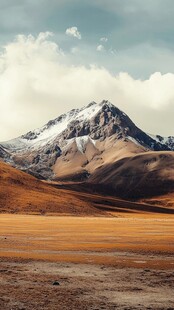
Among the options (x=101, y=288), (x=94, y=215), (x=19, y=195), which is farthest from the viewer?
(x=19, y=195)

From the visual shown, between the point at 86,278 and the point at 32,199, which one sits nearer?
the point at 86,278

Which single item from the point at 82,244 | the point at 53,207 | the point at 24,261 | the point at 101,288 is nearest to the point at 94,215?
the point at 53,207

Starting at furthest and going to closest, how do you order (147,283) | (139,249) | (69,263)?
(139,249) → (69,263) → (147,283)

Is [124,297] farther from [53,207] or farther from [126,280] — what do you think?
[53,207]

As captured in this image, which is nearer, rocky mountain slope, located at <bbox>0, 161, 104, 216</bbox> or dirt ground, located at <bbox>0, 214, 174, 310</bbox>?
dirt ground, located at <bbox>0, 214, 174, 310</bbox>

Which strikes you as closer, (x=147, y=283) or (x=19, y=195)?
(x=147, y=283)

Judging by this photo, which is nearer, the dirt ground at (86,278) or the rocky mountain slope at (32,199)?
the dirt ground at (86,278)

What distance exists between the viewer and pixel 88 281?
20938 mm

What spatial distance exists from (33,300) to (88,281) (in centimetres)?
506

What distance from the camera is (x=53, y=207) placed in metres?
122

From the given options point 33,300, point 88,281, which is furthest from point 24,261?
point 33,300

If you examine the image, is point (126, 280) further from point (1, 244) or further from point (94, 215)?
point (94, 215)

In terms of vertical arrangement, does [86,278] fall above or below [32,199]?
above

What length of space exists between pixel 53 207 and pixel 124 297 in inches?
4166
